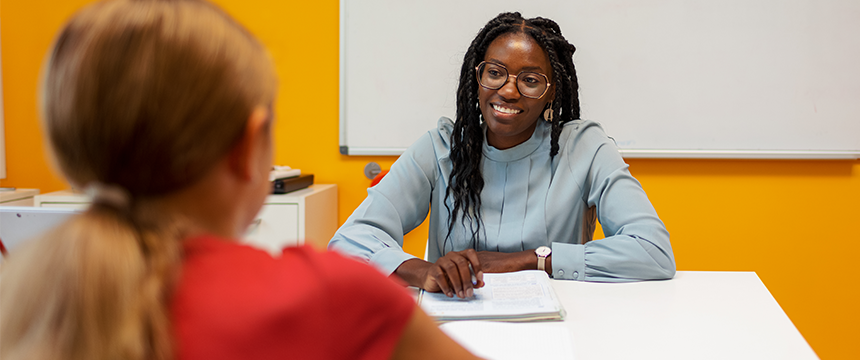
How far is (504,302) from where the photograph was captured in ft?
3.36

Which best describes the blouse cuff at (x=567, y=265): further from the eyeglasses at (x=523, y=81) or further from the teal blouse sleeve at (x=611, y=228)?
the eyeglasses at (x=523, y=81)

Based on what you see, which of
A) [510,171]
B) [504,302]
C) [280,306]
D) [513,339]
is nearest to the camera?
[280,306]

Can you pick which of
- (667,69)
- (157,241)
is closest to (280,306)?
(157,241)

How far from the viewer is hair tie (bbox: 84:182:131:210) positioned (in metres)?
0.41

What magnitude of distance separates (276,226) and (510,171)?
94cm

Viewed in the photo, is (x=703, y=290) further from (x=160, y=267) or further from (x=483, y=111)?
(x=160, y=267)

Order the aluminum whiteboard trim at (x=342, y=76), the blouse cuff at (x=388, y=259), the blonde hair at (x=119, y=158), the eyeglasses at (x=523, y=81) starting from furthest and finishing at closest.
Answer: the aluminum whiteboard trim at (x=342, y=76), the eyeglasses at (x=523, y=81), the blouse cuff at (x=388, y=259), the blonde hair at (x=119, y=158)

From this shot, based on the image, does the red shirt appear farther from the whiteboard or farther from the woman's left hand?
the whiteboard

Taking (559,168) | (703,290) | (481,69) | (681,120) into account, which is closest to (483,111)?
(481,69)

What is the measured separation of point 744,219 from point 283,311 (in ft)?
7.83

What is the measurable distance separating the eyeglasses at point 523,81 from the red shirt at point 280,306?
3.69ft

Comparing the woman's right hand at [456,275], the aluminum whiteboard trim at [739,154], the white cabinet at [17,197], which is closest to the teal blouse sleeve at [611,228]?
the woman's right hand at [456,275]

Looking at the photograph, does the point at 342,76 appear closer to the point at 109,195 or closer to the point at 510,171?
the point at 510,171

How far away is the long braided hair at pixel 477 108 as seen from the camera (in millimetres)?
1529
